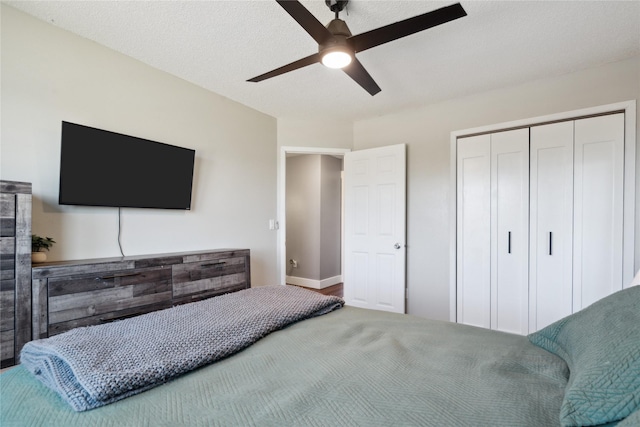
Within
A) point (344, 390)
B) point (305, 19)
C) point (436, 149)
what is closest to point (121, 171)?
point (305, 19)

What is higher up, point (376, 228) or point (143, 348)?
point (376, 228)

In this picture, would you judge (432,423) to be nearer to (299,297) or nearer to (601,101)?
(299,297)

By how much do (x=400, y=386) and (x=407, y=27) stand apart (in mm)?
1631

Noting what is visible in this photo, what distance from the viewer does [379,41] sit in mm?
1756

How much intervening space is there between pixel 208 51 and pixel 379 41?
1.39 meters

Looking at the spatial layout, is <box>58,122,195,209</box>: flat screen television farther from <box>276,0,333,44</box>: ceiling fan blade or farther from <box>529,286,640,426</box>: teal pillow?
<box>529,286,640,426</box>: teal pillow

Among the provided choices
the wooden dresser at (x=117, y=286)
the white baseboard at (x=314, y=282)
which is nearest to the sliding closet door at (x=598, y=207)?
the wooden dresser at (x=117, y=286)

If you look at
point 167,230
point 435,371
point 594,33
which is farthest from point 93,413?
point 594,33

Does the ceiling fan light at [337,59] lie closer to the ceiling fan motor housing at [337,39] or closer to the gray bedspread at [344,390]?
the ceiling fan motor housing at [337,39]

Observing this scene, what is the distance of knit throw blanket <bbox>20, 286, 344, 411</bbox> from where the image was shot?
82 centimetres

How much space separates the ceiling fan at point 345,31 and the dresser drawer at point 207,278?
5.67 ft

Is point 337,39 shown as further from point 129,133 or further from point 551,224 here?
point 551,224

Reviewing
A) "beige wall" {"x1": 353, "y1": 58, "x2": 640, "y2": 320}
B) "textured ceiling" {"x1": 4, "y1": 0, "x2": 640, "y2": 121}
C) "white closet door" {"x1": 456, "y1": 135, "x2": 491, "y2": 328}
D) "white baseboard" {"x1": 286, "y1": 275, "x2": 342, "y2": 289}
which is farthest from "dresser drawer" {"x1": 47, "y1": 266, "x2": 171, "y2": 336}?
"white baseboard" {"x1": 286, "y1": 275, "x2": 342, "y2": 289}

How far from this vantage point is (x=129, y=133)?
2543mm
